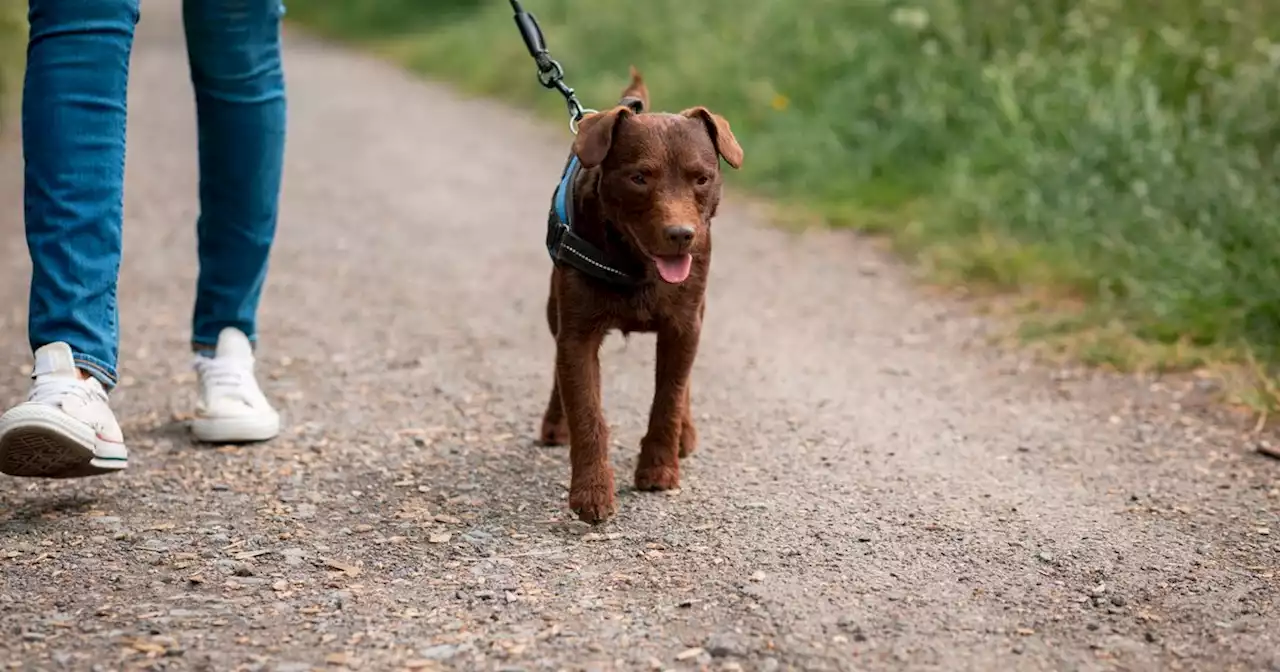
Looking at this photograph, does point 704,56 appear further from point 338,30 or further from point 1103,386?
point 338,30

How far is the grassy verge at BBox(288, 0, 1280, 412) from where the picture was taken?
4719mm

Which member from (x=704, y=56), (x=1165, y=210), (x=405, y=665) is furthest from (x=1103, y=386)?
(x=704, y=56)

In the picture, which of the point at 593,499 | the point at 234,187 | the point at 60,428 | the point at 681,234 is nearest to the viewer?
the point at 60,428

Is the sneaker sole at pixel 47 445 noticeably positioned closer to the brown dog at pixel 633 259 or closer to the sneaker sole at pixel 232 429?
the sneaker sole at pixel 232 429

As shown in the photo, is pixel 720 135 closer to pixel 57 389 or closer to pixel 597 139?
pixel 597 139

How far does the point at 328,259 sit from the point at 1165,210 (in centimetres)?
346

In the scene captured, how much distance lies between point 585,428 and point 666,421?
0.80ft

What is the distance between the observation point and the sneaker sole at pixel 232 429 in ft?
11.6

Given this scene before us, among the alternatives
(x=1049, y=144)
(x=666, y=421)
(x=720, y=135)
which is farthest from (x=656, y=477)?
(x=1049, y=144)

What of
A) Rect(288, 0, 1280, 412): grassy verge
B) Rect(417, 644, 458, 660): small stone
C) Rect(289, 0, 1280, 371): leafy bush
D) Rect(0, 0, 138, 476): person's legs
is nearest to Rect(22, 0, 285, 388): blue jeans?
Rect(0, 0, 138, 476): person's legs

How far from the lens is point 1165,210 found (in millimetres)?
5195

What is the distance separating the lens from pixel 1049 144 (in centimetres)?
613

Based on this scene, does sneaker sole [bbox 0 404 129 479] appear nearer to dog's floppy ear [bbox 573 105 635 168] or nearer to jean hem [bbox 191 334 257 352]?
jean hem [bbox 191 334 257 352]

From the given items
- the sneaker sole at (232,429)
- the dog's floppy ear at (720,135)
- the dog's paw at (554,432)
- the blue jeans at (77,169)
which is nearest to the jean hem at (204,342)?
the sneaker sole at (232,429)
